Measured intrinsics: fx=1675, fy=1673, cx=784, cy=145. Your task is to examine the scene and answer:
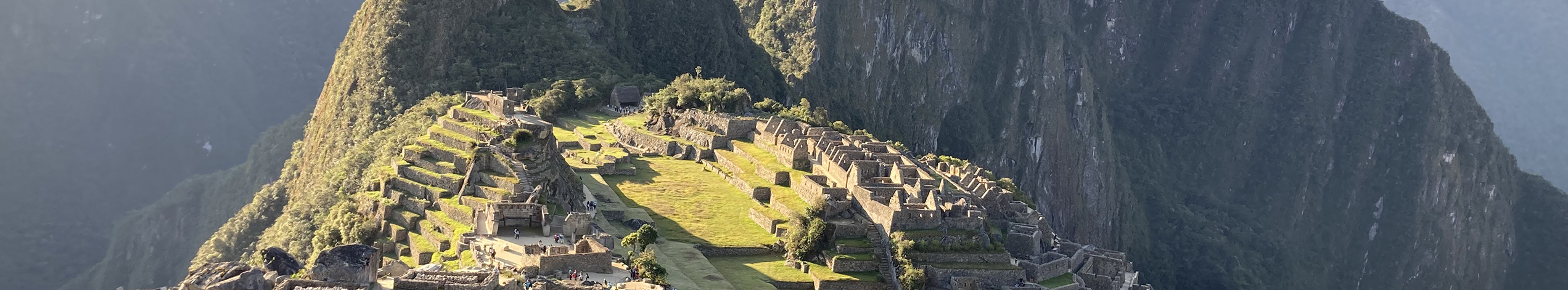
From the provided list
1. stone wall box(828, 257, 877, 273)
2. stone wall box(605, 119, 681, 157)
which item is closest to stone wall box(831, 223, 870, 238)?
stone wall box(828, 257, 877, 273)

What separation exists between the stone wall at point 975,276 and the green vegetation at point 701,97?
88.3 ft

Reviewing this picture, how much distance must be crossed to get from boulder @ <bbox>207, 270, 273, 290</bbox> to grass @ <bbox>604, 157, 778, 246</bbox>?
22.7 metres

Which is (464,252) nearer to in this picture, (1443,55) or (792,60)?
(792,60)

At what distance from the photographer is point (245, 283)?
87.9 feet

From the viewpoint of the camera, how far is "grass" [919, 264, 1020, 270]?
47.6 m

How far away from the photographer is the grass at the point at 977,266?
4759 cm

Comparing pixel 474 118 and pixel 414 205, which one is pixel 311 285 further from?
pixel 474 118

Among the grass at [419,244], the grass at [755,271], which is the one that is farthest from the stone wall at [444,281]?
the grass at [755,271]

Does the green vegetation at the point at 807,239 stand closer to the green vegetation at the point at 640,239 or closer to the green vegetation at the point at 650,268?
the green vegetation at the point at 640,239

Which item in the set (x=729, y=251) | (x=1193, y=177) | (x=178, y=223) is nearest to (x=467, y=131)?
(x=729, y=251)

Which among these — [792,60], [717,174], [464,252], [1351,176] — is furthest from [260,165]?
[1351,176]

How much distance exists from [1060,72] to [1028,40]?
27.5 ft

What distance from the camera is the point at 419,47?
94.6 metres

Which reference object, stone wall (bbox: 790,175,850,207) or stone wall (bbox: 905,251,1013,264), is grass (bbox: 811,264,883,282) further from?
stone wall (bbox: 790,175,850,207)
